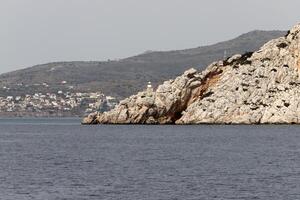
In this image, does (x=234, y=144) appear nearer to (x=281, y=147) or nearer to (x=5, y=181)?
(x=281, y=147)

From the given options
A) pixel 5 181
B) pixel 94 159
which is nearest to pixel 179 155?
pixel 94 159

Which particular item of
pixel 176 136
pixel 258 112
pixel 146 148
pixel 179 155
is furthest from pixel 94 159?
pixel 258 112

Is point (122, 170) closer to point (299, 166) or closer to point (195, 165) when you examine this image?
point (195, 165)

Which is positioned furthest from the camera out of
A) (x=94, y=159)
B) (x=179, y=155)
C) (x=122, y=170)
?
(x=179, y=155)

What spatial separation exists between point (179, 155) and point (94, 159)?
526 inches

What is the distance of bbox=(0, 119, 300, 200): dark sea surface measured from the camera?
6750 cm

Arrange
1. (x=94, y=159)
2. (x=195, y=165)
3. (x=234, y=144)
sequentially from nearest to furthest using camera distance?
(x=195, y=165), (x=94, y=159), (x=234, y=144)

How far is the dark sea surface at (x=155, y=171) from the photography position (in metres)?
67.5

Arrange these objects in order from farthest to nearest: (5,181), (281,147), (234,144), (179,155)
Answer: (234,144)
(281,147)
(179,155)
(5,181)

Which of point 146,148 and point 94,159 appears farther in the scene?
point 146,148

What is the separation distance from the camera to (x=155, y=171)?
8631cm

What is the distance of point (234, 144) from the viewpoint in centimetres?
13350

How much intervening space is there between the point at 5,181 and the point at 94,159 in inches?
1122

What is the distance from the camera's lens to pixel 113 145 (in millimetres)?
137250
